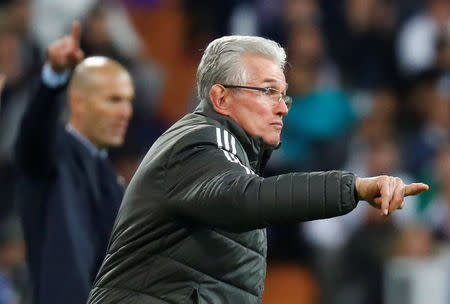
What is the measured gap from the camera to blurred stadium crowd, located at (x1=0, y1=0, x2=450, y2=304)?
7355mm

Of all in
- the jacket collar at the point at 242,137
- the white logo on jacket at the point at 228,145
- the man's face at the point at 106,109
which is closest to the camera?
the white logo on jacket at the point at 228,145

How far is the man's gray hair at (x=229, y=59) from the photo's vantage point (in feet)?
11.2

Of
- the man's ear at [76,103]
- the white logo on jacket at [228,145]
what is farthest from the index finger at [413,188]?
the man's ear at [76,103]

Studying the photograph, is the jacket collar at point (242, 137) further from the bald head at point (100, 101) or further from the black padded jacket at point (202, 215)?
the bald head at point (100, 101)

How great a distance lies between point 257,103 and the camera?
3418 mm

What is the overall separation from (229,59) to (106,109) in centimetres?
177

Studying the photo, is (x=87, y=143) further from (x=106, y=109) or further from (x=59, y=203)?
(x=59, y=203)

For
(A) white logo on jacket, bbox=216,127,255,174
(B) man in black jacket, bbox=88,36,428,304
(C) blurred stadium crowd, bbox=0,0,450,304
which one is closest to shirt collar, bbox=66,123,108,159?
(B) man in black jacket, bbox=88,36,428,304

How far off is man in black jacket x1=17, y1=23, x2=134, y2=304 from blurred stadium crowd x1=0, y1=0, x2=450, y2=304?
2.45 meters

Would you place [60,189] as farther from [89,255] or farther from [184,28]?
[184,28]

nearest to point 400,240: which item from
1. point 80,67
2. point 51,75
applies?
point 80,67

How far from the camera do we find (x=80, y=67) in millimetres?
5234

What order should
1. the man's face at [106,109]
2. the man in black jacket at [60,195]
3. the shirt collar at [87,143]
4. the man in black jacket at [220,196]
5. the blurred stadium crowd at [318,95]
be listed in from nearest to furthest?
the man in black jacket at [220,196], the man in black jacket at [60,195], the shirt collar at [87,143], the man's face at [106,109], the blurred stadium crowd at [318,95]

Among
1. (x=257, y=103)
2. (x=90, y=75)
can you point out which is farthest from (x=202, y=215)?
(x=90, y=75)
